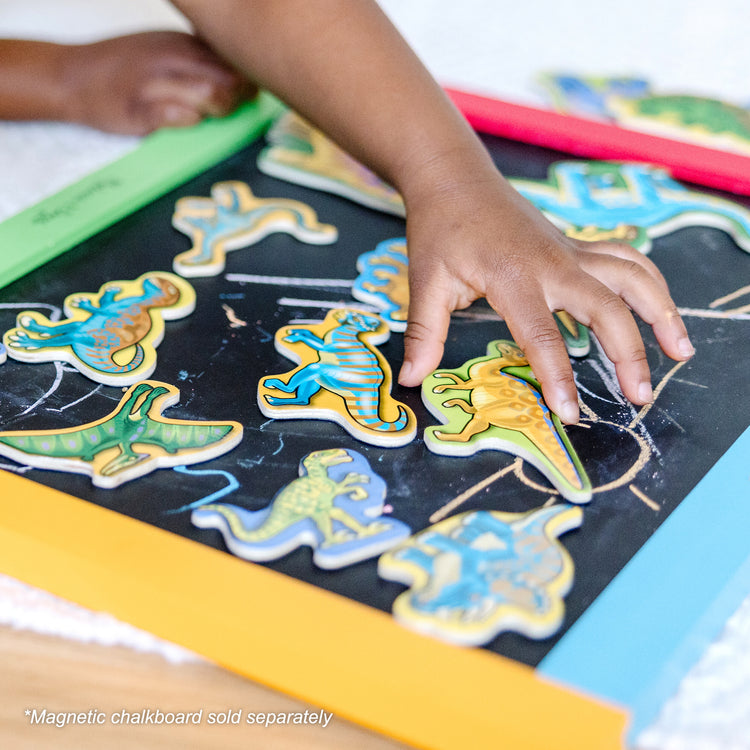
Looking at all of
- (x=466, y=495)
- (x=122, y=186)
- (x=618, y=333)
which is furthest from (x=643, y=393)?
(x=122, y=186)

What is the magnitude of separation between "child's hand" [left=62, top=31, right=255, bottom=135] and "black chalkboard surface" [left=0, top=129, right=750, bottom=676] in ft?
0.53

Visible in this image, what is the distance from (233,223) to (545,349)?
1.07ft

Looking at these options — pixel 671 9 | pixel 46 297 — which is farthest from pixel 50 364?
pixel 671 9

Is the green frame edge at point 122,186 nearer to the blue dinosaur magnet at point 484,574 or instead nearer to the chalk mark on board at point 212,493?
the chalk mark on board at point 212,493

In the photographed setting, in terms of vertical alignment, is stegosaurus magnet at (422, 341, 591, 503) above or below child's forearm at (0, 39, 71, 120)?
above

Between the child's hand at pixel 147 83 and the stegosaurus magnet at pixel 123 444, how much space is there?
18.1 inches

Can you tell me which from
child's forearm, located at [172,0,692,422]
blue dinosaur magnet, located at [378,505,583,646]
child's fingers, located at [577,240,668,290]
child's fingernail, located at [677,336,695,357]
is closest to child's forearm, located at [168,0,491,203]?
child's forearm, located at [172,0,692,422]

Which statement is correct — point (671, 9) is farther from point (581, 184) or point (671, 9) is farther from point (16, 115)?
point (16, 115)

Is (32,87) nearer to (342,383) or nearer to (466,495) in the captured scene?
(342,383)

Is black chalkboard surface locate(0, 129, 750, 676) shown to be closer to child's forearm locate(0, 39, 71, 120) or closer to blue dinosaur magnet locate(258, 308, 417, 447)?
blue dinosaur magnet locate(258, 308, 417, 447)

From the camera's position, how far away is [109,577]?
491mm

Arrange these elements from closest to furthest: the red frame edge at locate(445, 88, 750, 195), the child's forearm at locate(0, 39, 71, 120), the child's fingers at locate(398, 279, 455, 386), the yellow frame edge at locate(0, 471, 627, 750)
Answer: the yellow frame edge at locate(0, 471, 627, 750)
the child's fingers at locate(398, 279, 455, 386)
the red frame edge at locate(445, 88, 750, 195)
the child's forearm at locate(0, 39, 71, 120)

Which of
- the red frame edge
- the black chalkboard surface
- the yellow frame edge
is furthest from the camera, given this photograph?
the red frame edge

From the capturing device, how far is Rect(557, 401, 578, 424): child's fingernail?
59 centimetres
